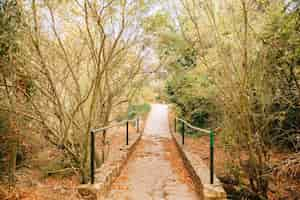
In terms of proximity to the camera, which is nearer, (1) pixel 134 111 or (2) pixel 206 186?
(2) pixel 206 186

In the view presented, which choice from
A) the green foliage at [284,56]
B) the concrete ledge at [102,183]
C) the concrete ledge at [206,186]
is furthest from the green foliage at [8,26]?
the green foliage at [284,56]

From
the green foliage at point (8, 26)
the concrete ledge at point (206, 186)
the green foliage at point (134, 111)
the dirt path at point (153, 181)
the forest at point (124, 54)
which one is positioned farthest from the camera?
the green foliage at point (134, 111)

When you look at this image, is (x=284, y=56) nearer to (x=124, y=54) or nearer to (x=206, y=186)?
(x=206, y=186)

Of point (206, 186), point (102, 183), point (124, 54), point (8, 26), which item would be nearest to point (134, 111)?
point (124, 54)

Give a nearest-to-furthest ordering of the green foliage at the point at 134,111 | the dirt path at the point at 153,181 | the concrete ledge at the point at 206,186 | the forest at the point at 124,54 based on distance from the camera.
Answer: the concrete ledge at the point at 206,186 → the dirt path at the point at 153,181 → the forest at the point at 124,54 → the green foliage at the point at 134,111

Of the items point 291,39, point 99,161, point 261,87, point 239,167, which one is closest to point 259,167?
point 239,167

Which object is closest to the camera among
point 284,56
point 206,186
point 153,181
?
point 206,186

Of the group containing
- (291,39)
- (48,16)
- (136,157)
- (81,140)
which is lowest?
(136,157)

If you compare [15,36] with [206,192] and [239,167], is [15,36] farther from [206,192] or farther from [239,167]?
[239,167]

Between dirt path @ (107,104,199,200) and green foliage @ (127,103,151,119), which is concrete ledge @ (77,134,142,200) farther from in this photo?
green foliage @ (127,103,151,119)

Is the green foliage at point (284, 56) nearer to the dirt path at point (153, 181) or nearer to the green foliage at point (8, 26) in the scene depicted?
the dirt path at point (153, 181)

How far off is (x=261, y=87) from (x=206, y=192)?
7.25 ft

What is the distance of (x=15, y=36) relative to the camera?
4410mm

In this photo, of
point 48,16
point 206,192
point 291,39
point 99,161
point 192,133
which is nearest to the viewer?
point 206,192
